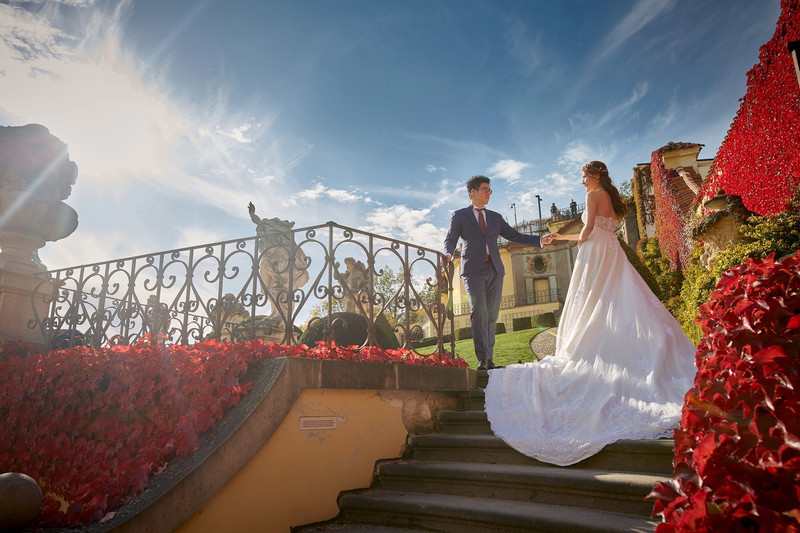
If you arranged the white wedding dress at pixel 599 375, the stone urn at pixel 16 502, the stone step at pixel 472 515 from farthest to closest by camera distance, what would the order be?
1. the white wedding dress at pixel 599 375
2. the stone step at pixel 472 515
3. the stone urn at pixel 16 502

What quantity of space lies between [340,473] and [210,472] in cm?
113

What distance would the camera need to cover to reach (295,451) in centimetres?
357

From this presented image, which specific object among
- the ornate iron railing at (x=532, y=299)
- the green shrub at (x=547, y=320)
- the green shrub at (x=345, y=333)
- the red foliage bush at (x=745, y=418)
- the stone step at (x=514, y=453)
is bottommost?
the stone step at (x=514, y=453)

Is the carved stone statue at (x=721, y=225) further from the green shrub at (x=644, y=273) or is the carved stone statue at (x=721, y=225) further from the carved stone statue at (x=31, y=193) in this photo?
the carved stone statue at (x=31, y=193)

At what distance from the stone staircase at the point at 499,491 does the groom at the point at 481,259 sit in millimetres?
1693

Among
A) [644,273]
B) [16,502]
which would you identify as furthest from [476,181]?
[644,273]

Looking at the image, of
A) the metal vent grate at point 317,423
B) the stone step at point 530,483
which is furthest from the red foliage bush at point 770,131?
the metal vent grate at point 317,423

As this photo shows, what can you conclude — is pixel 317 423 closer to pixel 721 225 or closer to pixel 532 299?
pixel 721 225

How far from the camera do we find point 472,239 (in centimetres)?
596

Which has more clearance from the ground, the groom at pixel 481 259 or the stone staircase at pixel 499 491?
the groom at pixel 481 259

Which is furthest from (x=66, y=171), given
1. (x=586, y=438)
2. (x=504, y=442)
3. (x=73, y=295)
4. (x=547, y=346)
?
(x=547, y=346)

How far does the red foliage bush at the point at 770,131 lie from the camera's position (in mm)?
9422

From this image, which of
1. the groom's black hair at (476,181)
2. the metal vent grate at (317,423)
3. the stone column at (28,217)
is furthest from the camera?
the groom's black hair at (476,181)

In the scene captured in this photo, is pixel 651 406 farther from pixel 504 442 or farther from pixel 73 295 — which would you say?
pixel 73 295
